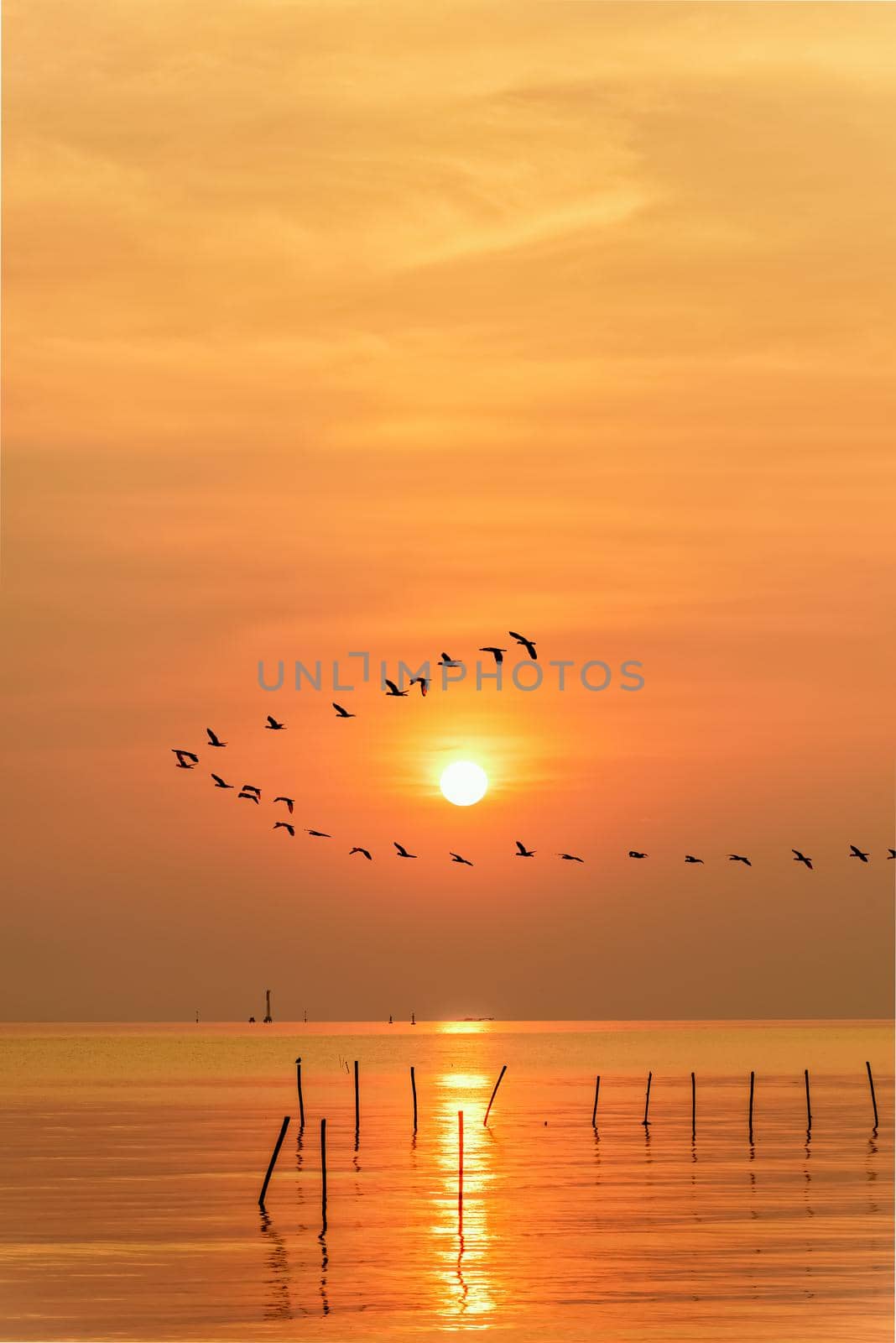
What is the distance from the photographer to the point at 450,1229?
58875 millimetres

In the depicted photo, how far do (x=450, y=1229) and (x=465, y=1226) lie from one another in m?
0.73

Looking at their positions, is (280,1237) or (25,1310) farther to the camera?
(280,1237)

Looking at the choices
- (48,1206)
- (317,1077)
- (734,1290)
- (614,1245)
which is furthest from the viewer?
(317,1077)

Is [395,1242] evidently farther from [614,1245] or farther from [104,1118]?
[104,1118]

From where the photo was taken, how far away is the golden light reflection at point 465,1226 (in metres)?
47.0

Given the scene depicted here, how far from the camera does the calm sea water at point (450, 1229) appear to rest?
148 feet

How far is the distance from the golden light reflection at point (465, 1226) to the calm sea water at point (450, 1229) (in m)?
0.15

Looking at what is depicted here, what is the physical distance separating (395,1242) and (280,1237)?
404cm

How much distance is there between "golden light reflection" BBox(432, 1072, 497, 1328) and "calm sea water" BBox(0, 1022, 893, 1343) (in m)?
0.15

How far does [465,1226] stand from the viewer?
59438 mm

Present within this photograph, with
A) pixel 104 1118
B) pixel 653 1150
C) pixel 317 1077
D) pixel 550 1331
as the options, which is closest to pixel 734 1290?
pixel 550 1331

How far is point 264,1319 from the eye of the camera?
45469 millimetres

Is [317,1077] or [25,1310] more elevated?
[317,1077]

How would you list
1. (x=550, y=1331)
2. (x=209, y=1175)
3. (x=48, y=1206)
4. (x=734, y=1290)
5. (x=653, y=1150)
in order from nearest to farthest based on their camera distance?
1. (x=550, y=1331)
2. (x=734, y=1290)
3. (x=48, y=1206)
4. (x=209, y=1175)
5. (x=653, y=1150)
